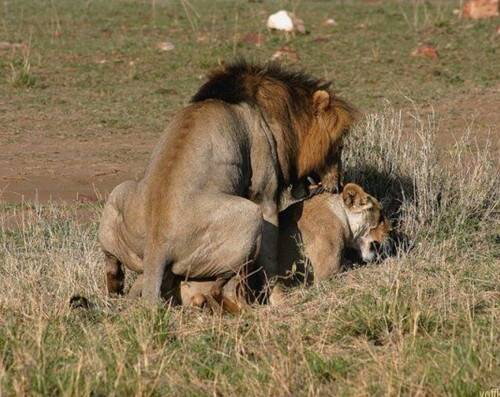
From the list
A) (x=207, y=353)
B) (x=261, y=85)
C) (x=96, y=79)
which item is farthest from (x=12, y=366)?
(x=96, y=79)

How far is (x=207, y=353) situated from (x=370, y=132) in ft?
13.0

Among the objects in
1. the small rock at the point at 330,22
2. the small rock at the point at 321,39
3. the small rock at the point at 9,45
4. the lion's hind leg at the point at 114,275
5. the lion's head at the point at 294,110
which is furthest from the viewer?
the small rock at the point at 330,22

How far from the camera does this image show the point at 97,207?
10086mm

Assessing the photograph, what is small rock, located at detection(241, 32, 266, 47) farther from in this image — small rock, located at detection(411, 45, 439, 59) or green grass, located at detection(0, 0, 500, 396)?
small rock, located at detection(411, 45, 439, 59)

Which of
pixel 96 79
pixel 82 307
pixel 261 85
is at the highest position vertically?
pixel 261 85

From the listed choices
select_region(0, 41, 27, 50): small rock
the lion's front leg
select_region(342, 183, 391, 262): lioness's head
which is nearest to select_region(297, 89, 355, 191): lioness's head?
select_region(342, 183, 391, 262): lioness's head

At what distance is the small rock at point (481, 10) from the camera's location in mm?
19922

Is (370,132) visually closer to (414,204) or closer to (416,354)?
(414,204)

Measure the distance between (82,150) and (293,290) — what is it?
5655 millimetres

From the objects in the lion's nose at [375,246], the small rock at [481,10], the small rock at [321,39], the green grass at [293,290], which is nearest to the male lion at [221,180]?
the green grass at [293,290]

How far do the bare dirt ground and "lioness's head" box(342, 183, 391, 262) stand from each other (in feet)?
9.23

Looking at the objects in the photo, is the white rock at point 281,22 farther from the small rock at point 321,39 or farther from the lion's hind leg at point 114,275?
the lion's hind leg at point 114,275

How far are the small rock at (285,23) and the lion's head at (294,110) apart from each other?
10.6 m

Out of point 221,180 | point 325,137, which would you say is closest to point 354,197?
point 325,137
